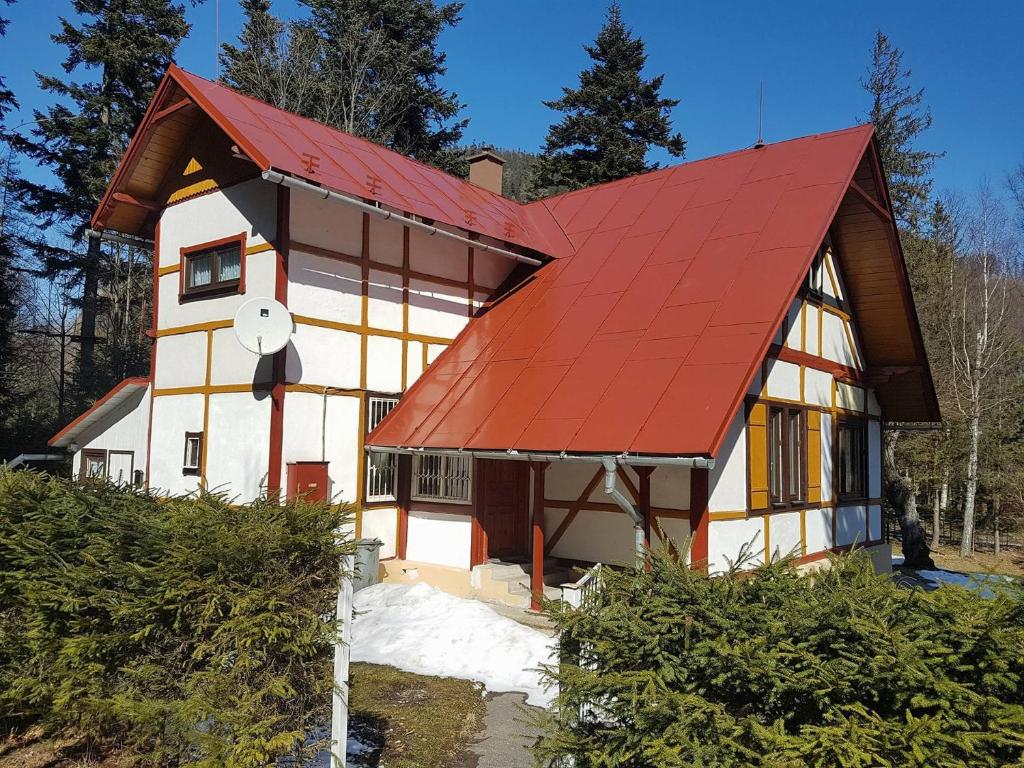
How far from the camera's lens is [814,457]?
451 inches

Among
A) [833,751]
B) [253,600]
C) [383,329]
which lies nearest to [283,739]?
[253,600]

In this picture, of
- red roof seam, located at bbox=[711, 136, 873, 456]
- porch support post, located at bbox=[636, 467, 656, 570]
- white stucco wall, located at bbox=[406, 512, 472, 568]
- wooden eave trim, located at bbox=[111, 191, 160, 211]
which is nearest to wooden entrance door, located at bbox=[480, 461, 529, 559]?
white stucco wall, located at bbox=[406, 512, 472, 568]

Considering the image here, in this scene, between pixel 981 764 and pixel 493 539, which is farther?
pixel 493 539

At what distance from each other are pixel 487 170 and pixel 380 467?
25.2 feet

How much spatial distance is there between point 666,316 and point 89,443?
10976 mm

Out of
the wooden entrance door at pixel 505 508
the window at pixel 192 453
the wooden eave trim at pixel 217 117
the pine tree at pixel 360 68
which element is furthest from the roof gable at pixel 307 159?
the pine tree at pixel 360 68

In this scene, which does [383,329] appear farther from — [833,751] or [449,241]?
[833,751]

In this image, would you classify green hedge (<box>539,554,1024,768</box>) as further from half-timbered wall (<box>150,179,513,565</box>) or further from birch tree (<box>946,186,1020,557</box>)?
birch tree (<box>946,186,1020,557</box>)

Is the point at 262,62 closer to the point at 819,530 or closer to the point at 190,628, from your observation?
the point at 819,530

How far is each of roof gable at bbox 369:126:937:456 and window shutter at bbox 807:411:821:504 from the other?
2863mm

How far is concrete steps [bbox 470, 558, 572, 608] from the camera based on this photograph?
32.3 feet

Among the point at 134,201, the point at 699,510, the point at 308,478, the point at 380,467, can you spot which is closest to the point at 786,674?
the point at 699,510

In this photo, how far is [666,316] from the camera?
32.7ft

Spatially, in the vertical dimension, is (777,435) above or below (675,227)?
below
